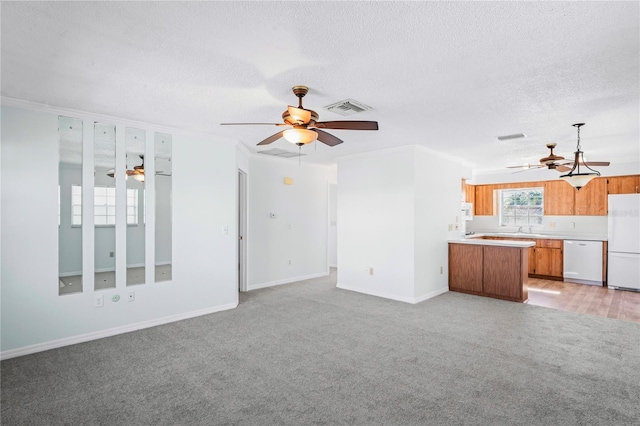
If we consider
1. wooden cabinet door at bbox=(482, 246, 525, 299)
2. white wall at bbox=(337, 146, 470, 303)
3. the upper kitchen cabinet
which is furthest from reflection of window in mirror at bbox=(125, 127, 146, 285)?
the upper kitchen cabinet

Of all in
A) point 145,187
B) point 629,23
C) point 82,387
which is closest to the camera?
point 629,23

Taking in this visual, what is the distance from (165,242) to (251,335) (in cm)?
165

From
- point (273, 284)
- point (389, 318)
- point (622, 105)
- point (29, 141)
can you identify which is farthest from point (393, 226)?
point (29, 141)

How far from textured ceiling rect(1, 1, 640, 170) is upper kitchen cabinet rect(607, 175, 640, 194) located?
133 inches

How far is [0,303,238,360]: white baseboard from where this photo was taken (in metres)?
3.29

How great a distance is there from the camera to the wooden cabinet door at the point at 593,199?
6.78 m

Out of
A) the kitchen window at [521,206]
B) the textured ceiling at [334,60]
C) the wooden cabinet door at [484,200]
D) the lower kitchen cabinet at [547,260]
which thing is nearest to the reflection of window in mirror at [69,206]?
the textured ceiling at [334,60]

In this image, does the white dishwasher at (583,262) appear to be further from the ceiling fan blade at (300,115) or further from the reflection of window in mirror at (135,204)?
the reflection of window in mirror at (135,204)

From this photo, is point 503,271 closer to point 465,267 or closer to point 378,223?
point 465,267

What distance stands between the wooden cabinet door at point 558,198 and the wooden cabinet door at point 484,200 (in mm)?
1171

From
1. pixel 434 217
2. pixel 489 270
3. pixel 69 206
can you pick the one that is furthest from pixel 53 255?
pixel 489 270

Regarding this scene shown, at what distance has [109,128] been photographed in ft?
12.8

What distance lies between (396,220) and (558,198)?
4.41 metres

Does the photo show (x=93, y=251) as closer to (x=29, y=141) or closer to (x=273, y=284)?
(x=29, y=141)
